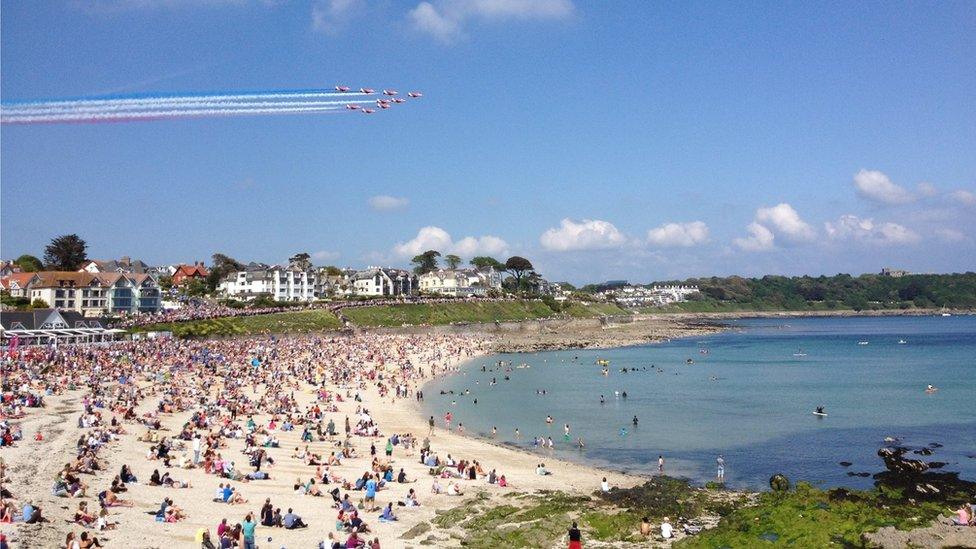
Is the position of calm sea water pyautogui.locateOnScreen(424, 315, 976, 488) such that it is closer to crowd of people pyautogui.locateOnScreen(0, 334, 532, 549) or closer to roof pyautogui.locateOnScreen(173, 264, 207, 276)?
crowd of people pyautogui.locateOnScreen(0, 334, 532, 549)

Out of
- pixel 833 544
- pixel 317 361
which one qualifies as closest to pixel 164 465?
pixel 833 544

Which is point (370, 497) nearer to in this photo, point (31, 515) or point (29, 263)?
point (31, 515)

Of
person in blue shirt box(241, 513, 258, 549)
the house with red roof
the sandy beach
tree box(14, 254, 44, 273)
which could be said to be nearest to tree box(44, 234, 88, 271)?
tree box(14, 254, 44, 273)

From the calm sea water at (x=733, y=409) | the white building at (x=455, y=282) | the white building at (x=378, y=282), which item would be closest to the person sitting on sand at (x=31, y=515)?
the calm sea water at (x=733, y=409)

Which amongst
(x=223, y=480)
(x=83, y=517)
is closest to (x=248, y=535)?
(x=83, y=517)

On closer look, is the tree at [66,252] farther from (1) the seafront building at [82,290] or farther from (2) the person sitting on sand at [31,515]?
(2) the person sitting on sand at [31,515]

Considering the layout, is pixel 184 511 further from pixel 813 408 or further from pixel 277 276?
pixel 277 276
